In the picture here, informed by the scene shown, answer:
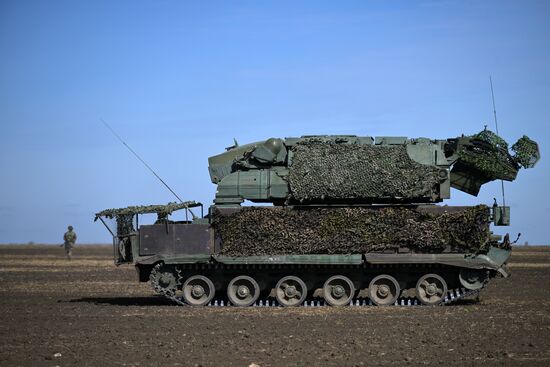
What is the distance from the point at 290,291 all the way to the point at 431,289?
3819mm

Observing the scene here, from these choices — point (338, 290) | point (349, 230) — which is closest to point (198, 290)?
point (338, 290)

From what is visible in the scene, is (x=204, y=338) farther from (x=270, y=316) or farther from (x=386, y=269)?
(x=386, y=269)

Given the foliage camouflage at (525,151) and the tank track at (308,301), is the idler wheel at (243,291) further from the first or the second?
the foliage camouflage at (525,151)

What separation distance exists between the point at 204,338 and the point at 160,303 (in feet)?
29.7

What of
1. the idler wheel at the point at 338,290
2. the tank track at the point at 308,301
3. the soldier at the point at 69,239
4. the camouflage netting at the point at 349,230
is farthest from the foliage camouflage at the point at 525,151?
the soldier at the point at 69,239

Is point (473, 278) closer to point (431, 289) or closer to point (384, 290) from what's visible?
point (431, 289)

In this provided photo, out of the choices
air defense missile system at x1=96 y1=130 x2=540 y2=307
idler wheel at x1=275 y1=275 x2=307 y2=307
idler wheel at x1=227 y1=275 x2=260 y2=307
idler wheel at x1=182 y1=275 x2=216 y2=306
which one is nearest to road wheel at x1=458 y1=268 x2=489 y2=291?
air defense missile system at x1=96 y1=130 x2=540 y2=307

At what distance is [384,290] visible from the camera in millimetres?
24156

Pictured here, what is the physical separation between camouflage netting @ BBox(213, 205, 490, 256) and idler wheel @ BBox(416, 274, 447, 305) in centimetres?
91

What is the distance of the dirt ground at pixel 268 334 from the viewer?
14868mm

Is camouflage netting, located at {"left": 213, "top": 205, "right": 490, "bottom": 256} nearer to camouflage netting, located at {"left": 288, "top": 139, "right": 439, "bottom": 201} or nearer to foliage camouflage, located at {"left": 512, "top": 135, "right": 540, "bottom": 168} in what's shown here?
camouflage netting, located at {"left": 288, "top": 139, "right": 439, "bottom": 201}

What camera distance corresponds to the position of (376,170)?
24.0 m

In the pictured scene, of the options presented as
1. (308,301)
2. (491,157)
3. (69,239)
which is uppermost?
(491,157)

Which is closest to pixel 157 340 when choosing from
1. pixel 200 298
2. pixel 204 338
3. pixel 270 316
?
pixel 204 338
